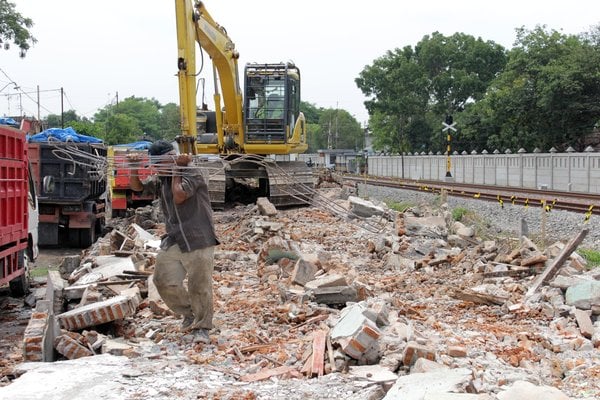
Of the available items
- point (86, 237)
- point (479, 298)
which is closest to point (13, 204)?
point (479, 298)

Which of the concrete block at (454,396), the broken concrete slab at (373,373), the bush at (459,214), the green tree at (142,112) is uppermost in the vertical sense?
the green tree at (142,112)

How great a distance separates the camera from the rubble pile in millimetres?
5781

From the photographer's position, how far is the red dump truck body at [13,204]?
9.16 meters

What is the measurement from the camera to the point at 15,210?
9.84m

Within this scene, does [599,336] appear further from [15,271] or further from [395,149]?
[395,149]

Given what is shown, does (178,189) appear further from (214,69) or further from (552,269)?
(214,69)

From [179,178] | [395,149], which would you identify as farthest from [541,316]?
[395,149]

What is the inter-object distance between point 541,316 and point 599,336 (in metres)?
1.14

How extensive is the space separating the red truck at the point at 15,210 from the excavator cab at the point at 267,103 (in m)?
8.94

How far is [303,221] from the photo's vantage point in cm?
1691

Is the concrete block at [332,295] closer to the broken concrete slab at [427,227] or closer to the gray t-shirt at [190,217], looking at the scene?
the gray t-shirt at [190,217]

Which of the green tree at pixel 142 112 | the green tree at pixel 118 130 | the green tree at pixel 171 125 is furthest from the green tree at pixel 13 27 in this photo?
the green tree at pixel 142 112

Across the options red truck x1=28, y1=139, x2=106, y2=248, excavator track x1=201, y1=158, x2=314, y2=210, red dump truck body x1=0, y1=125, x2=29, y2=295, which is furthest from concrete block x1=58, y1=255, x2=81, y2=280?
excavator track x1=201, y1=158, x2=314, y2=210

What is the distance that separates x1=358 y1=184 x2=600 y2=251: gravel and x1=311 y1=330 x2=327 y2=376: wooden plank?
8.02m
